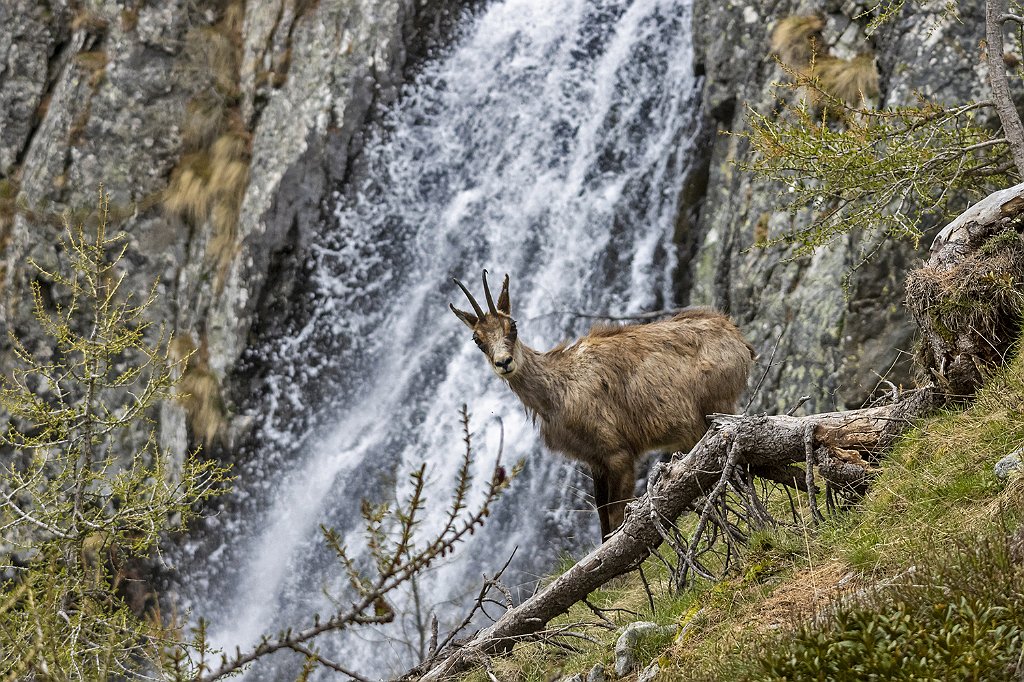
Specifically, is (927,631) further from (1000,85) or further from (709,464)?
(1000,85)

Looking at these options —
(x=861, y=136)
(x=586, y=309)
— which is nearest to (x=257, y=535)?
(x=586, y=309)

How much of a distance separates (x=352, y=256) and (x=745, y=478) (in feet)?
41.0

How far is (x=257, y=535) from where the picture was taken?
1526 cm

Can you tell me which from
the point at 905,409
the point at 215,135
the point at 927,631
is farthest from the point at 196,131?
the point at 927,631

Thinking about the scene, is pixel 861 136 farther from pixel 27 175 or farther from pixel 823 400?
pixel 27 175

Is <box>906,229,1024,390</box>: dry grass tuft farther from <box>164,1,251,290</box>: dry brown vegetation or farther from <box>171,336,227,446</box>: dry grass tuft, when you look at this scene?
<box>164,1,251,290</box>: dry brown vegetation

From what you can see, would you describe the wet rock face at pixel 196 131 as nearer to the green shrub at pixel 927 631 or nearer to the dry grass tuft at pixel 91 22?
the dry grass tuft at pixel 91 22

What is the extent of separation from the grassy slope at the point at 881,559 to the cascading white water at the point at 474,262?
22.2 feet

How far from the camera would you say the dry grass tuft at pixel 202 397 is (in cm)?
1645

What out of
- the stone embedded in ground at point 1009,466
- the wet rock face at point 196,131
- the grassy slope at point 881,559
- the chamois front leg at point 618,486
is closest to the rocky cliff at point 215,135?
the wet rock face at point 196,131

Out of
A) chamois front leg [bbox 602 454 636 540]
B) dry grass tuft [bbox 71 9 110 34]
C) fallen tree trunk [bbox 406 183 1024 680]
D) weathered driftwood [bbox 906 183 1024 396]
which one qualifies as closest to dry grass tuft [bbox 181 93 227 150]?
dry grass tuft [bbox 71 9 110 34]

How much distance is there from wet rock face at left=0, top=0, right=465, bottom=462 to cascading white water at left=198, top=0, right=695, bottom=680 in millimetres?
805

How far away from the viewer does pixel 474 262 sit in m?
15.9

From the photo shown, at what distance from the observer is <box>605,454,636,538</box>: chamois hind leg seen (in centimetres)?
794
